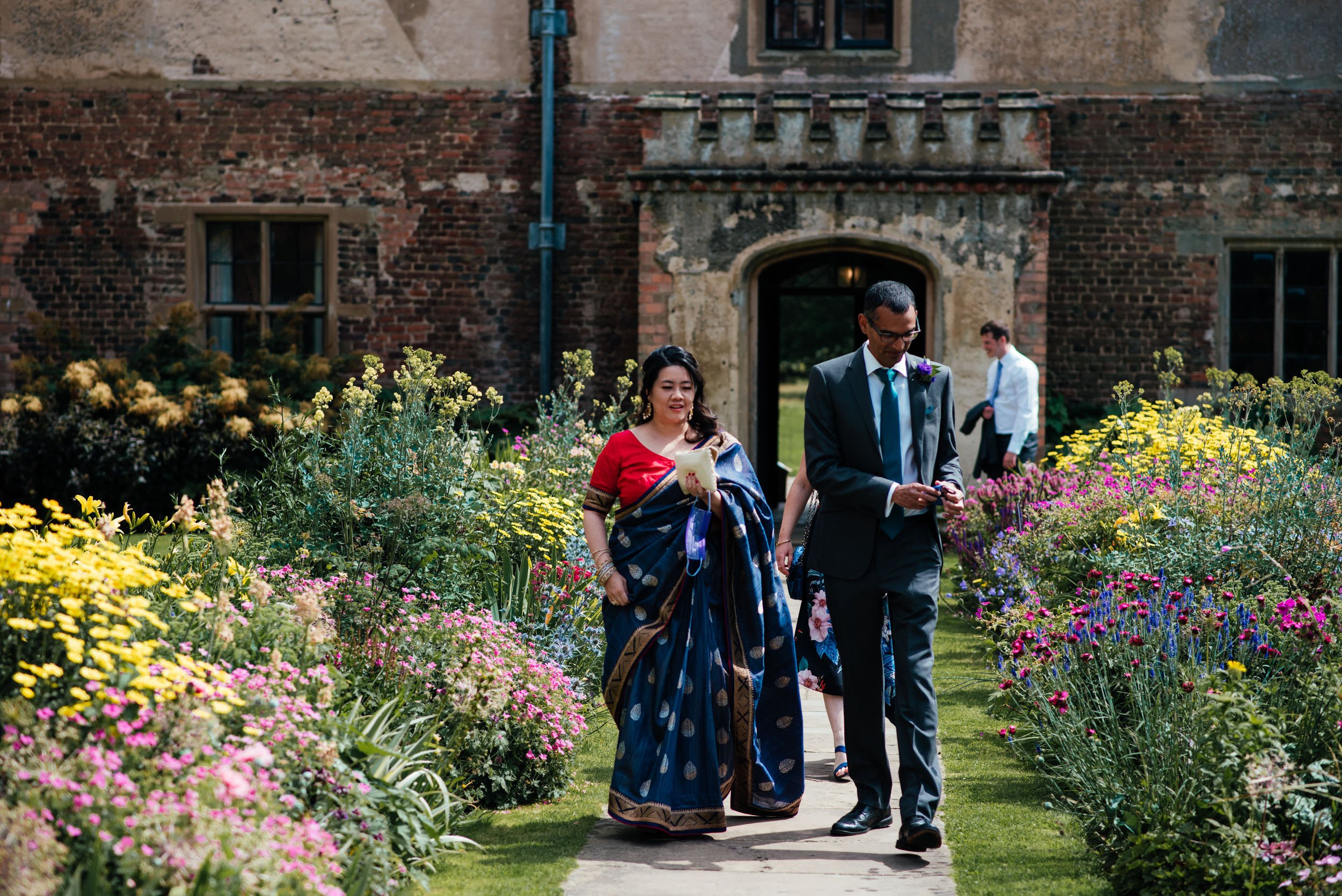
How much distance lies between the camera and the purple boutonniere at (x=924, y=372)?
4.72 meters

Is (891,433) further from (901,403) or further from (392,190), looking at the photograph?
(392,190)

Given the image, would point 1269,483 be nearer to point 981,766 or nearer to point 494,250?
point 981,766

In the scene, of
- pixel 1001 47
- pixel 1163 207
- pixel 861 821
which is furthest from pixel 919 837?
pixel 1001 47

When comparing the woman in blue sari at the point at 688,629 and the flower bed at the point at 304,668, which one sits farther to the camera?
the woman in blue sari at the point at 688,629

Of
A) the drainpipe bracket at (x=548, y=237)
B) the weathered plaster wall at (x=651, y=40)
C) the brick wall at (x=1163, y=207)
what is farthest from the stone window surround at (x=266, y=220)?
the brick wall at (x=1163, y=207)

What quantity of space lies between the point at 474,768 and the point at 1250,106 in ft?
36.4

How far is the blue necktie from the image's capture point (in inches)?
184

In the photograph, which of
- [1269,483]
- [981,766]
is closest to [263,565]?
[981,766]

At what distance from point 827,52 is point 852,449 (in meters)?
Result: 9.37

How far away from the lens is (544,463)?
26.0 ft

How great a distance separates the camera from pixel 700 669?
15.4 ft

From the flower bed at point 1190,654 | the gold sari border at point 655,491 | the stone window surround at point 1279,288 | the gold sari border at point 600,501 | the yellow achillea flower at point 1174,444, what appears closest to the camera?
the flower bed at point 1190,654

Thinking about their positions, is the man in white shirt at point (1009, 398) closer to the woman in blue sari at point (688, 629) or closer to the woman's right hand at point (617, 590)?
the woman in blue sari at point (688, 629)

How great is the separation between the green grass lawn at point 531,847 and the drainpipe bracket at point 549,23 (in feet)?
30.4
